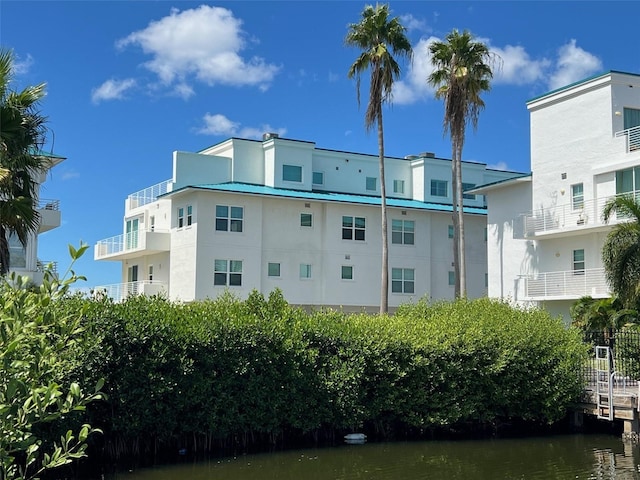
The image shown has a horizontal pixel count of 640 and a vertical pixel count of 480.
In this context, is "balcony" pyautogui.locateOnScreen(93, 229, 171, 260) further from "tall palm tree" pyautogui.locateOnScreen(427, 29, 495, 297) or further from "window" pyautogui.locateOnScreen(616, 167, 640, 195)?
"window" pyautogui.locateOnScreen(616, 167, 640, 195)

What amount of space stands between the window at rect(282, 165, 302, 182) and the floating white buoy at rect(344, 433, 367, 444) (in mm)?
27373

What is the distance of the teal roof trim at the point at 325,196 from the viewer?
4286cm

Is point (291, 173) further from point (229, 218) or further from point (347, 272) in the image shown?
point (347, 272)

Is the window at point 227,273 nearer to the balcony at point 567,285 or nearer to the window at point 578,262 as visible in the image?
the balcony at point 567,285

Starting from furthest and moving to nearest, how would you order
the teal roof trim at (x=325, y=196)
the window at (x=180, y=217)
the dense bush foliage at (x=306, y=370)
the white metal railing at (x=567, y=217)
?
the window at (x=180, y=217), the teal roof trim at (x=325, y=196), the white metal railing at (x=567, y=217), the dense bush foliage at (x=306, y=370)

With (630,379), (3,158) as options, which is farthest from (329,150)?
(3,158)

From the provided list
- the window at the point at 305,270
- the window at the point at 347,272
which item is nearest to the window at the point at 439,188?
the window at the point at 347,272

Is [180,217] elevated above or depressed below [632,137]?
below

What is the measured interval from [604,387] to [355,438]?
8.03 meters

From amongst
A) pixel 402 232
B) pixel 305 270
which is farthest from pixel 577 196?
pixel 305 270

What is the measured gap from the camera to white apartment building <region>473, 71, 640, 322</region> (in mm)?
34188

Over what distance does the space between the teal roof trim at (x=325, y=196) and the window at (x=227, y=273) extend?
3.92m

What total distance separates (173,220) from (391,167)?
626 inches

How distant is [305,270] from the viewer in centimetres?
4425
